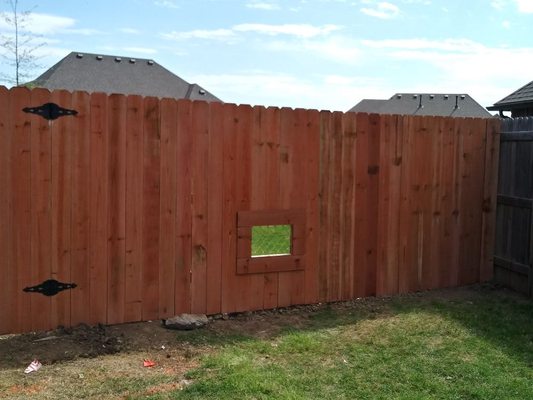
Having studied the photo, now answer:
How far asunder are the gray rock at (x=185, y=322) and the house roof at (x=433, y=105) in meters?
31.9

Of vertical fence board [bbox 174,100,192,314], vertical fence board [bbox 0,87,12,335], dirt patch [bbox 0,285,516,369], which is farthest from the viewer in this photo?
vertical fence board [bbox 174,100,192,314]

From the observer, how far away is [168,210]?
4.66 metres

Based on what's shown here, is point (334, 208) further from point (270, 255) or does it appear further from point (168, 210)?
point (168, 210)

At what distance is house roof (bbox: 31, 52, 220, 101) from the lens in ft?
76.1

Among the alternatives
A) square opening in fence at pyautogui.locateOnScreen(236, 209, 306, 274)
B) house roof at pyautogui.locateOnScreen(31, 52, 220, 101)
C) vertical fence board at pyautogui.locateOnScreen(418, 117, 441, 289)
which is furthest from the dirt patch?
house roof at pyautogui.locateOnScreen(31, 52, 220, 101)

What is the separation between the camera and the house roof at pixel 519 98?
12.2 meters

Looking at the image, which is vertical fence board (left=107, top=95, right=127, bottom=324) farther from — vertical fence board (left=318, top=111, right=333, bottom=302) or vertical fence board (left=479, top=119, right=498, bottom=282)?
vertical fence board (left=479, top=119, right=498, bottom=282)

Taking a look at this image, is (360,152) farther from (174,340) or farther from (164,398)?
(164,398)

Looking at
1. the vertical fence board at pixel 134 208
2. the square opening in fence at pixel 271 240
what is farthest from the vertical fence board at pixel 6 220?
the square opening in fence at pixel 271 240

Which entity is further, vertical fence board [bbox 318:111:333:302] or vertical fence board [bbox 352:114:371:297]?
vertical fence board [bbox 352:114:371:297]

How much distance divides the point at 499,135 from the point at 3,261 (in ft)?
17.2

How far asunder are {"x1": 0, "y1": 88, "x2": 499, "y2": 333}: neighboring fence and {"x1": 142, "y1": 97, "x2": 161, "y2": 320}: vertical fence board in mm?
11

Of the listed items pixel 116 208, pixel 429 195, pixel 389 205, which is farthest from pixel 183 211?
pixel 429 195

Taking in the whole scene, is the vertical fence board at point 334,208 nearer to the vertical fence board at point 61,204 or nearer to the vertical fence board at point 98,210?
the vertical fence board at point 98,210
